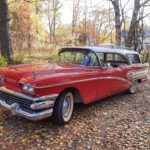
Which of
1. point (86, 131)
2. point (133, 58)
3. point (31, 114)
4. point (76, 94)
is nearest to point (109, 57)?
point (133, 58)

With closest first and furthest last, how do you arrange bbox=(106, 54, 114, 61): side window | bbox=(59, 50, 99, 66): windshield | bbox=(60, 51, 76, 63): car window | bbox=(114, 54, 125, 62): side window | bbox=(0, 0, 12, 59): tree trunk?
bbox=(59, 50, 99, 66): windshield
bbox=(60, 51, 76, 63): car window
bbox=(106, 54, 114, 61): side window
bbox=(114, 54, 125, 62): side window
bbox=(0, 0, 12, 59): tree trunk

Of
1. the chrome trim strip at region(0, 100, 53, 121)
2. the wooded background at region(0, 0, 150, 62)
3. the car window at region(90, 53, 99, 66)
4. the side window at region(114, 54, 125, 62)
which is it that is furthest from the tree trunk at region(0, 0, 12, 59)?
the chrome trim strip at region(0, 100, 53, 121)

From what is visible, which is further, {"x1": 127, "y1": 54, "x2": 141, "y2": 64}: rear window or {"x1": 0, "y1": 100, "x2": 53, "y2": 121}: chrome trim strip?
{"x1": 127, "y1": 54, "x2": 141, "y2": 64}: rear window

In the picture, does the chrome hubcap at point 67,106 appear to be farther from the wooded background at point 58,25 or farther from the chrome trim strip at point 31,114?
the wooded background at point 58,25

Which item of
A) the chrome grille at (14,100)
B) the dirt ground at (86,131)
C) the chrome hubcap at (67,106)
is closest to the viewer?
the dirt ground at (86,131)

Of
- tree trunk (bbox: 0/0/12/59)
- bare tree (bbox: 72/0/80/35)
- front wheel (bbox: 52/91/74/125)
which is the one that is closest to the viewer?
front wheel (bbox: 52/91/74/125)

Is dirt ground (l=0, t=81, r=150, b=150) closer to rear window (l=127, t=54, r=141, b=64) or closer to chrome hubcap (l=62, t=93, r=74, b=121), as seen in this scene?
chrome hubcap (l=62, t=93, r=74, b=121)

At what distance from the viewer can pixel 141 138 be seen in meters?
4.49

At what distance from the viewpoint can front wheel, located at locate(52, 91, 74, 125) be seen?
4730mm

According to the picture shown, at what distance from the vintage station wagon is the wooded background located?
390cm

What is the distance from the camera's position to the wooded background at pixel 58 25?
12.6m

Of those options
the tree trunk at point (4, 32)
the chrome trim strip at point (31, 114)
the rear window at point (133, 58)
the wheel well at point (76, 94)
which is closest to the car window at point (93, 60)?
the wheel well at point (76, 94)

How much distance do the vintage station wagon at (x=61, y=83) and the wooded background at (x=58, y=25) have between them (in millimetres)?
3899

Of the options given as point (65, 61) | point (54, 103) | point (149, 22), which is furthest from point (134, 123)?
point (149, 22)
